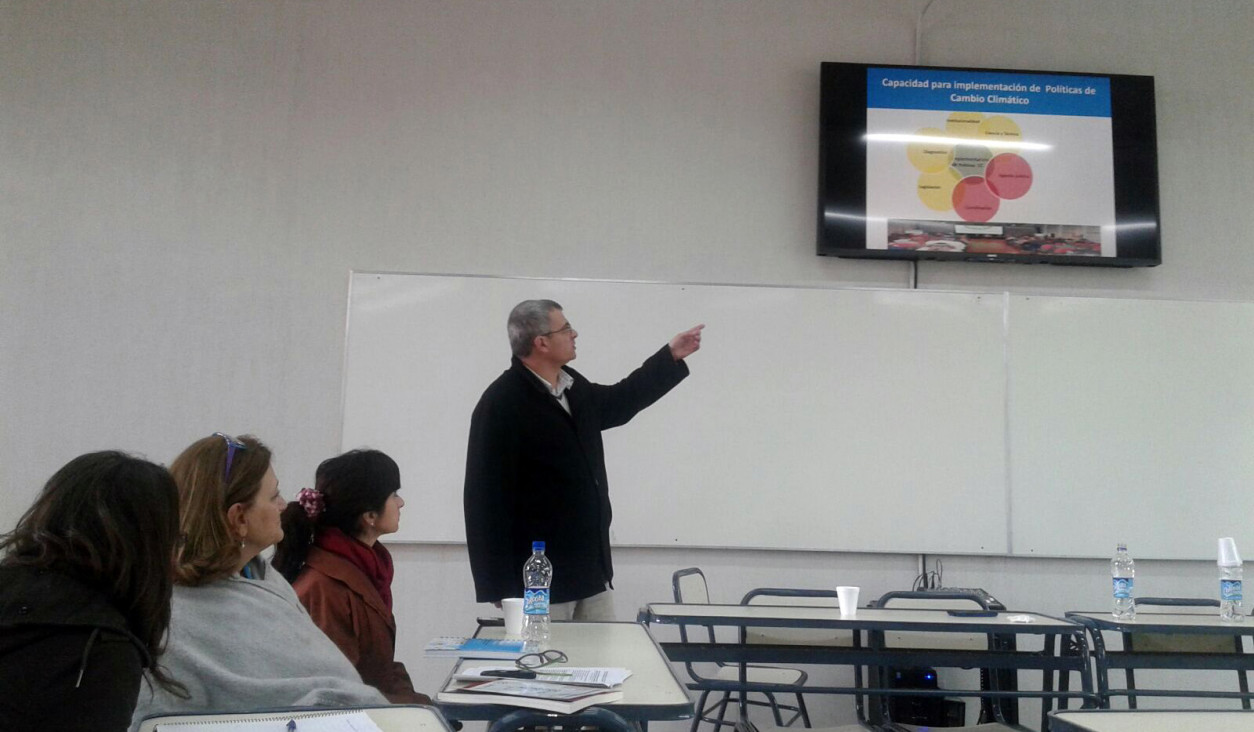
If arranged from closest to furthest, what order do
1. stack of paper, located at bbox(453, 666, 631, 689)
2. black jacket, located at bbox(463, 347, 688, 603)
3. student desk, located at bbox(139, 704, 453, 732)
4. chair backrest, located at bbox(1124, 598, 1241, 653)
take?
student desk, located at bbox(139, 704, 453, 732)
stack of paper, located at bbox(453, 666, 631, 689)
black jacket, located at bbox(463, 347, 688, 603)
chair backrest, located at bbox(1124, 598, 1241, 653)

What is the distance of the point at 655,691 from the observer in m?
1.72

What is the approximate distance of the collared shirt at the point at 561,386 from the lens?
3.13 m

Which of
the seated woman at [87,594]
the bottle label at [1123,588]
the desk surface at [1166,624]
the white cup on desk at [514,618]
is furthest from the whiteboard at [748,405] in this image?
the seated woman at [87,594]

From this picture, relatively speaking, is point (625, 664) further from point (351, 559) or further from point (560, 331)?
point (560, 331)

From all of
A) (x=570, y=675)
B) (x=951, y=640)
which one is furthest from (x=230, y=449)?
(x=951, y=640)

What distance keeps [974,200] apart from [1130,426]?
47.0 inches

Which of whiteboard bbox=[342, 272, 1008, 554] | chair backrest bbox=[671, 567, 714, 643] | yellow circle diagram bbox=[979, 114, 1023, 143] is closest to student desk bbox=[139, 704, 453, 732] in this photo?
chair backrest bbox=[671, 567, 714, 643]

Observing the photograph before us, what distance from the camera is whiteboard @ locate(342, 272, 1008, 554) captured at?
4.17m

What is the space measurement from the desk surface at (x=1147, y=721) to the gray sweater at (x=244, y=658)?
1134 mm

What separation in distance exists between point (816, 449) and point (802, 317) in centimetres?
58

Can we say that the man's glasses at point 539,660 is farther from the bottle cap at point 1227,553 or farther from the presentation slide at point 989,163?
the presentation slide at point 989,163

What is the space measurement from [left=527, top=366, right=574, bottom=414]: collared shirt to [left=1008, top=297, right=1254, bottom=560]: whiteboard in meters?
2.14

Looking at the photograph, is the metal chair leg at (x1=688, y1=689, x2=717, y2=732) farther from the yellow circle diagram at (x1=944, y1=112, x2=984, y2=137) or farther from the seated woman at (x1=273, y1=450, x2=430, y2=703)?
the yellow circle diagram at (x1=944, y1=112, x2=984, y2=137)

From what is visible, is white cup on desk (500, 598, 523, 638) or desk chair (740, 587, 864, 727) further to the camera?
desk chair (740, 587, 864, 727)
